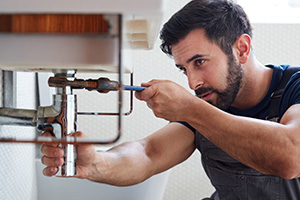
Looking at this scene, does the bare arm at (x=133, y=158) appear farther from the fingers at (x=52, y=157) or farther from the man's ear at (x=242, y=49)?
the man's ear at (x=242, y=49)

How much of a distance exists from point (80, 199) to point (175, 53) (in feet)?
1.66

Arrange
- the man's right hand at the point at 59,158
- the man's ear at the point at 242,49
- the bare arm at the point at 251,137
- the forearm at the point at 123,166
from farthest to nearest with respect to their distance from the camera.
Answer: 1. the man's ear at the point at 242,49
2. the forearm at the point at 123,166
3. the bare arm at the point at 251,137
4. the man's right hand at the point at 59,158

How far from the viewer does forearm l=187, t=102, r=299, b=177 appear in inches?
30.0

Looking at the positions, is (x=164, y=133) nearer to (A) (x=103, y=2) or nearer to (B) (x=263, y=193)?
(B) (x=263, y=193)

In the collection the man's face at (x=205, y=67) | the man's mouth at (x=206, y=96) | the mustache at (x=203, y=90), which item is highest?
the man's face at (x=205, y=67)

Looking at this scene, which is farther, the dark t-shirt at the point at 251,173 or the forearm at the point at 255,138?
the dark t-shirt at the point at 251,173

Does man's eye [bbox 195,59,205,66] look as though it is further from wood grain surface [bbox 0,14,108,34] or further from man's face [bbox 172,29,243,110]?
wood grain surface [bbox 0,14,108,34]

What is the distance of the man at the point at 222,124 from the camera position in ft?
2.54

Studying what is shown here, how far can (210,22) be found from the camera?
3.51ft

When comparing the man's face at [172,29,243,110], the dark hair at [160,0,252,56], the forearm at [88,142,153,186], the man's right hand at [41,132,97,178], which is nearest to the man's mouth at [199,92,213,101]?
the man's face at [172,29,243,110]

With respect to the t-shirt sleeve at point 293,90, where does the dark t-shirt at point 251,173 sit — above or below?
below

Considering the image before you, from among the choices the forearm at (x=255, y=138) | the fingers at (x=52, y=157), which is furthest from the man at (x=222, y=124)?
the fingers at (x=52, y=157)

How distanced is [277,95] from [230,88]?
14 centimetres

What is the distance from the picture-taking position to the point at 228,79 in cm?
109
